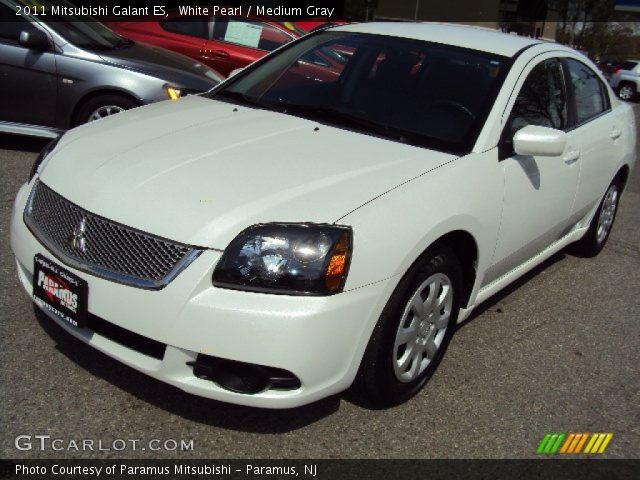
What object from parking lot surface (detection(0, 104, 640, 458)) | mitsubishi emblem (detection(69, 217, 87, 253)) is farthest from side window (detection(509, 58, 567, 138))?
mitsubishi emblem (detection(69, 217, 87, 253))

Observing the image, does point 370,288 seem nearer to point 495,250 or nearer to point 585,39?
point 495,250

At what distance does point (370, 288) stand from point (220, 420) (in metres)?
0.82

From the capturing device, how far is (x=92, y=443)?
2.51 meters

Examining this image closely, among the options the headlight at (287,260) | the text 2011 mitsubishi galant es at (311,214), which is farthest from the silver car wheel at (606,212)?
the headlight at (287,260)

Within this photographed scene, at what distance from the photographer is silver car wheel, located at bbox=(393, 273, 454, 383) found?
2.78m

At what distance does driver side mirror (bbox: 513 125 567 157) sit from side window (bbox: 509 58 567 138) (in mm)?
152

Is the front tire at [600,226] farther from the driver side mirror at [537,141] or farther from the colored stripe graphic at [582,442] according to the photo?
the colored stripe graphic at [582,442]

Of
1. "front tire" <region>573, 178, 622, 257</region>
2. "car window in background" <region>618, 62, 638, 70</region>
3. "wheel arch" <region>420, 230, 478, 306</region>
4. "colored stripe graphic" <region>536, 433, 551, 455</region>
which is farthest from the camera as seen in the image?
"car window in background" <region>618, 62, 638, 70</region>

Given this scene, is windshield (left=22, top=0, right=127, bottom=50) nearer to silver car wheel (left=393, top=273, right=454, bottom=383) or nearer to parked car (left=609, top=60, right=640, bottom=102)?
silver car wheel (left=393, top=273, right=454, bottom=383)

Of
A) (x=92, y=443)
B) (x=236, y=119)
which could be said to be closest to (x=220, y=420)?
(x=92, y=443)

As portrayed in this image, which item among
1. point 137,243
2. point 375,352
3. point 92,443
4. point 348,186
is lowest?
point 92,443

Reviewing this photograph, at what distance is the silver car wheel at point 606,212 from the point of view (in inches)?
194

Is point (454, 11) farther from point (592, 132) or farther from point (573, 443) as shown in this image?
point (573, 443)

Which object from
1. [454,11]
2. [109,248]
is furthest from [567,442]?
[454,11]
